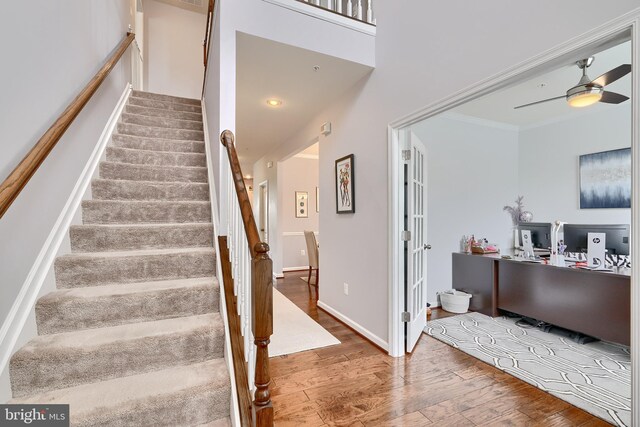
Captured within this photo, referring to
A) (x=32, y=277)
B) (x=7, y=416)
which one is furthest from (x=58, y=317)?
(x=7, y=416)

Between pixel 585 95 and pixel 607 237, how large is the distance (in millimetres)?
1316

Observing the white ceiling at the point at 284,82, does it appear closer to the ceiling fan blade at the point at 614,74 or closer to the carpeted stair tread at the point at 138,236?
the carpeted stair tread at the point at 138,236

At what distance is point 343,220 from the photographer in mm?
3322

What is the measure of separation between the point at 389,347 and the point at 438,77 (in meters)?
2.22

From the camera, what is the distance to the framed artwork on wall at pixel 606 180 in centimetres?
370

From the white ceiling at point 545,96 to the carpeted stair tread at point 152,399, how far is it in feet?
9.81

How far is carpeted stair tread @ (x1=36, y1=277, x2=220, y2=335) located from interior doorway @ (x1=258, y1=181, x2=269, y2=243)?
15.0 ft

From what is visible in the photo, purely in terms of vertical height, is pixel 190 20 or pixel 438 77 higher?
pixel 190 20

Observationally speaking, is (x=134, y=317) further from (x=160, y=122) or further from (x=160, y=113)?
(x=160, y=113)

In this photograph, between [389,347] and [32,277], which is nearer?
[32,277]

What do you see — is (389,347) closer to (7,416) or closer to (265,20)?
(7,416)

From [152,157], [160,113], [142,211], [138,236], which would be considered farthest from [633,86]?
[160,113]

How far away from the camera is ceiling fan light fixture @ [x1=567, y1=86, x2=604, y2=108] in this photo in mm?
2461

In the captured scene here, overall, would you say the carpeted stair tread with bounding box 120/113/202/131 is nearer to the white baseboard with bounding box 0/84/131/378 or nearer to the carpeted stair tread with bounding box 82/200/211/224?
the white baseboard with bounding box 0/84/131/378
